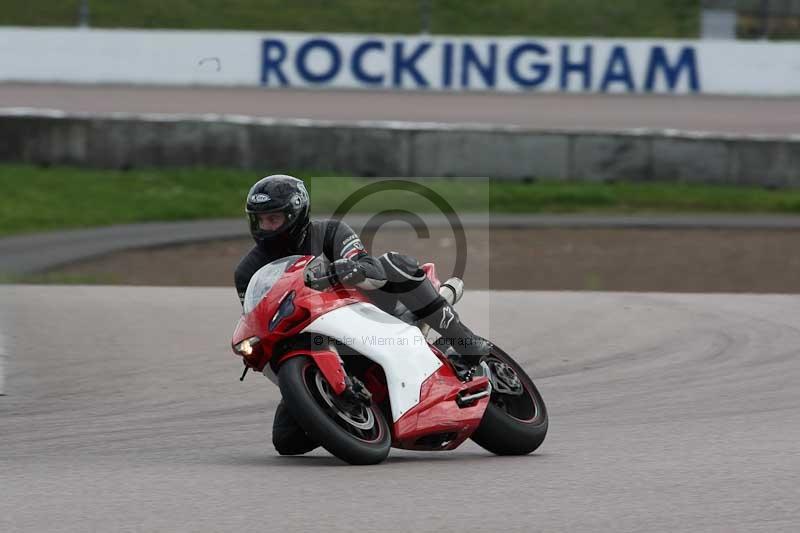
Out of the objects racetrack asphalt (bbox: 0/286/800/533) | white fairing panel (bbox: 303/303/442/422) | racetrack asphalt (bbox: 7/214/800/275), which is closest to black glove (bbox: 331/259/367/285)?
white fairing panel (bbox: 303/303/442/422)

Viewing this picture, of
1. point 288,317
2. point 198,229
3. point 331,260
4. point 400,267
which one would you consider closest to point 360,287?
point 400,267

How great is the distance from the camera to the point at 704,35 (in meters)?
26.3

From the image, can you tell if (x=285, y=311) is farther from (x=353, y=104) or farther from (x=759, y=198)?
(x=353, y=104)

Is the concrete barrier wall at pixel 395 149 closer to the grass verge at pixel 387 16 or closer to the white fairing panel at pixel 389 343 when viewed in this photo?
the grass verge at pixel 387 16

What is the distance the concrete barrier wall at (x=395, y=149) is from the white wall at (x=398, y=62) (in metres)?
5.80

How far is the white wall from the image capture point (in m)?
25.2

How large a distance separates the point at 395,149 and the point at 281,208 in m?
14.0

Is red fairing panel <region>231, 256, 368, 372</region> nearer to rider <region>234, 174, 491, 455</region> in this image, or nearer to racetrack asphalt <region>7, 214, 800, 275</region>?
rider <region>234, 174, 491, 455</region>

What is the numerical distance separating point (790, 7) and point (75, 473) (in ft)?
74.8

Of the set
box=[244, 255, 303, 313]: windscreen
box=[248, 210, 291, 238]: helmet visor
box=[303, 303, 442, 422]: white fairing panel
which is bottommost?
box=[303, 303, 442, 422]: white fairing panel

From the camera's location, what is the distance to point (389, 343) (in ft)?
18.6

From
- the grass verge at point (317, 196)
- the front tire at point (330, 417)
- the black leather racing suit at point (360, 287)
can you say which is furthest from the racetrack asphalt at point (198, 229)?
the front tire at point (330, 417)

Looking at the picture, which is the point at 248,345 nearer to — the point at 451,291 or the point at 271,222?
the point at 271,222

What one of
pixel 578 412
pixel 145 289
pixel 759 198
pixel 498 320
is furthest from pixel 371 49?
pixel 578 412
